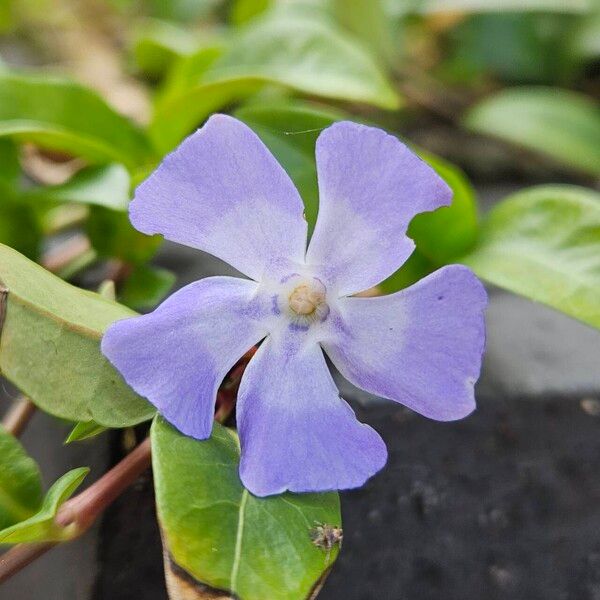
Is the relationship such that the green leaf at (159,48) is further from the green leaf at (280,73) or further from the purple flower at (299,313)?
the purple flower at (299,313)

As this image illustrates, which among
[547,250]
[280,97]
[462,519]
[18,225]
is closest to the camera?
[462,519]

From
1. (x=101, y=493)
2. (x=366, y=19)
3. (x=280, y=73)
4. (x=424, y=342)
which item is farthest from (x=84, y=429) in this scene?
(x=366, y=19)

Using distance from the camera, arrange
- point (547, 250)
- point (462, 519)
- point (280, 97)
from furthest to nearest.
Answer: point (280, 97)
point (547, 250)
point (462, 519)

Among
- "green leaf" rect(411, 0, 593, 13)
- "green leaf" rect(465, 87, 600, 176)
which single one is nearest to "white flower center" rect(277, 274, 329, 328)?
"green leaf" rect(465, 87, 600, 176)

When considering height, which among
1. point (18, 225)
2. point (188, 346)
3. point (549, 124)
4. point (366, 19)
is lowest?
point (549, 124)

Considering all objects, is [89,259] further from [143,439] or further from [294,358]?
[294,358]

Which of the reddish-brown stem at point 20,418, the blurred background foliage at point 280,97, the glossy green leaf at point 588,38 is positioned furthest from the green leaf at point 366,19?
the reddish-brown stem at point 20,418

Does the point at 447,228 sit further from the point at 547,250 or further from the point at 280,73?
the point at 280,73
